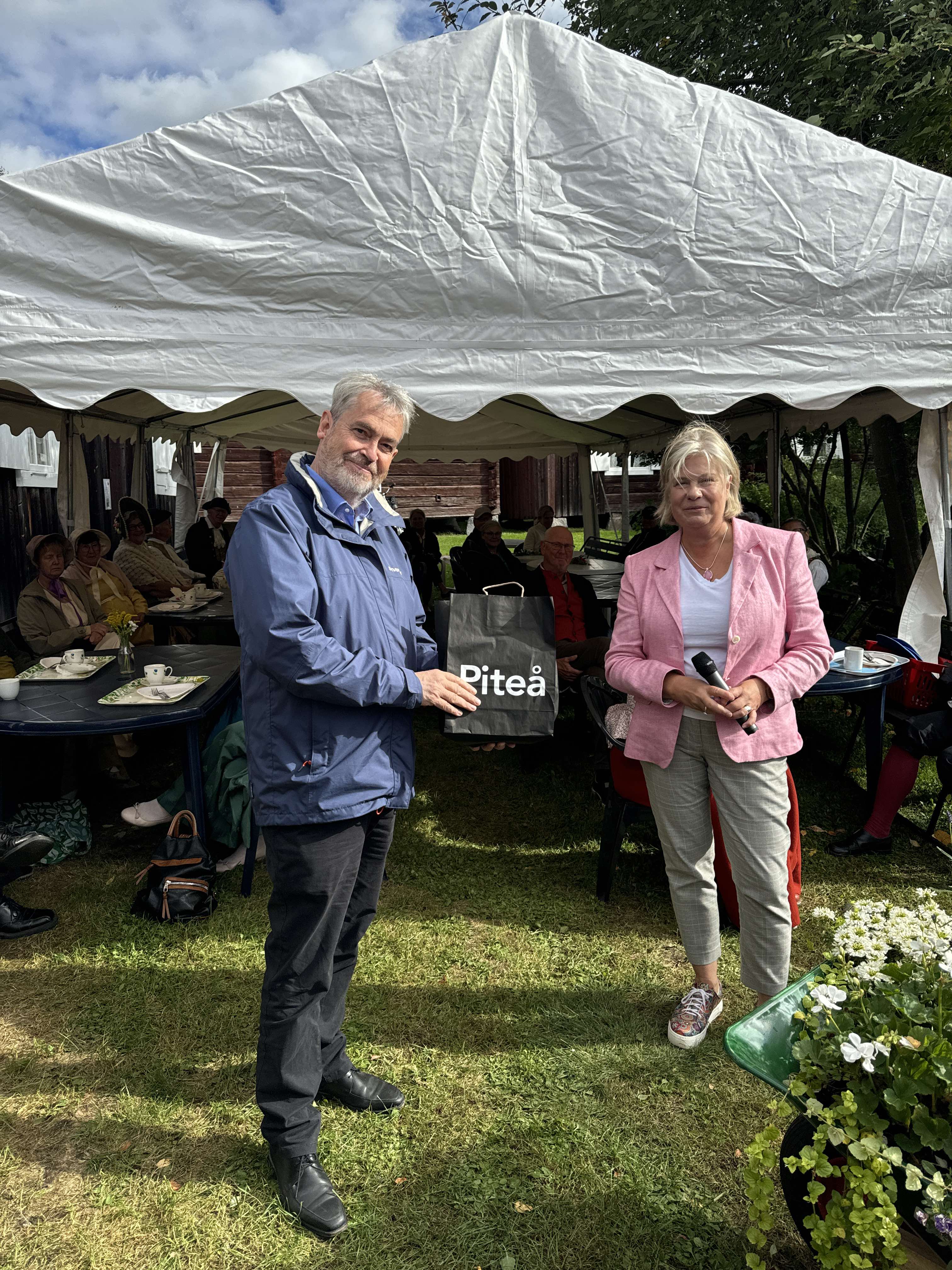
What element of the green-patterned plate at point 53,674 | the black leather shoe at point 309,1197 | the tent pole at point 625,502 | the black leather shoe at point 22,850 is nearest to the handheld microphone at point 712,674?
the black leather shoe at point 309,1197

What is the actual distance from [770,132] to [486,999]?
4130 millimetres

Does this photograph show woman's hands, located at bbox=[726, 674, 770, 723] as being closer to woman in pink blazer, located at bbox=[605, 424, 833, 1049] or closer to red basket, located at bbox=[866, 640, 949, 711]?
woman in pink blazer, located at bbox=[605, 424, 833, 1049]

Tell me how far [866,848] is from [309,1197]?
10.6ft

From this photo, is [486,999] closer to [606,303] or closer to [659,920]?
[659,920]

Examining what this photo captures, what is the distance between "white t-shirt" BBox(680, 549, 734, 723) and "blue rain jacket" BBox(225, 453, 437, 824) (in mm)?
946

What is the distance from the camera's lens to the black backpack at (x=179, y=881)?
12.1 ft

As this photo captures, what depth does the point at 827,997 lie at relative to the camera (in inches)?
62.5

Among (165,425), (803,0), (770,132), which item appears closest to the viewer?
(770,132)

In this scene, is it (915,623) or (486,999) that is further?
(915,623)

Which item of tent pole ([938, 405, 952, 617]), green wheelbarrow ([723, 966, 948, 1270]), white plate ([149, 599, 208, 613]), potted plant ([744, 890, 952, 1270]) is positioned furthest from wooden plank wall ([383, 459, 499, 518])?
potted plant ([744, 890, 952, 1270])

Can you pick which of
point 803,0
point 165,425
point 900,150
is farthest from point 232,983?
point 803,0

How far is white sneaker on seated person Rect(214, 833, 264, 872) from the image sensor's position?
13.4 feet

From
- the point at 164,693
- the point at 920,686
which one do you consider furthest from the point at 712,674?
the point at 164,693

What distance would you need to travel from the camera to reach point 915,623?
461 centimetres
